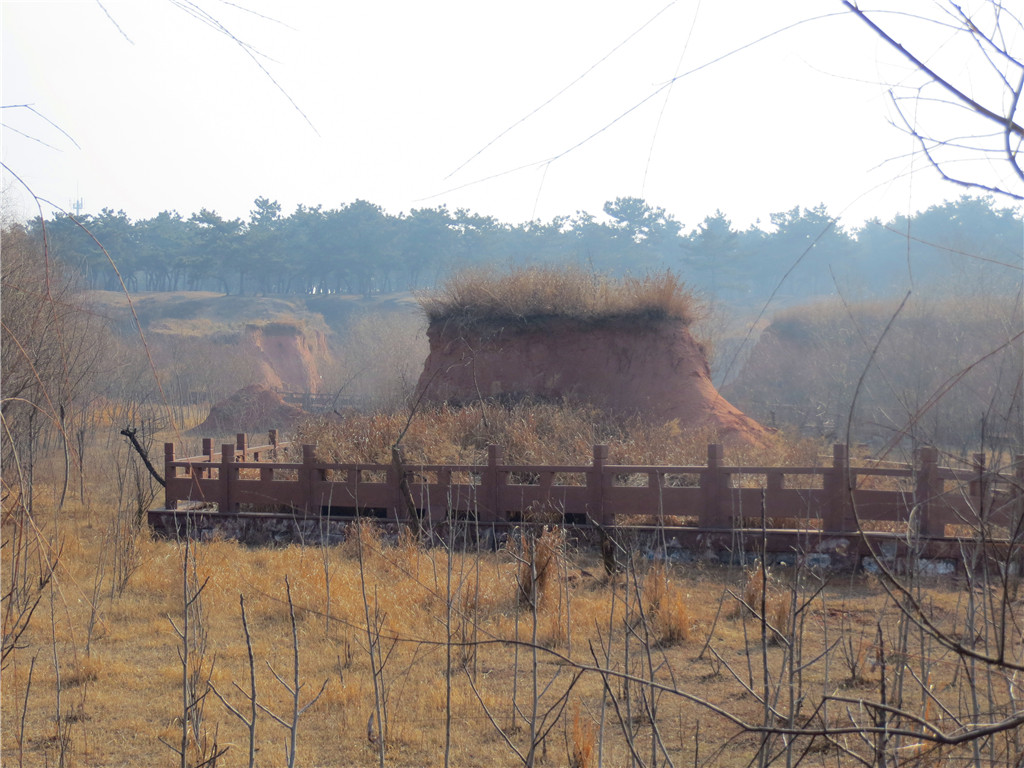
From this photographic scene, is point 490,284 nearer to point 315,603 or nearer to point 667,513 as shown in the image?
point 667,513

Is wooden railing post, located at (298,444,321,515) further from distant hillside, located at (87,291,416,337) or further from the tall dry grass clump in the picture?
distant hillside, located at (87,291,416,337)

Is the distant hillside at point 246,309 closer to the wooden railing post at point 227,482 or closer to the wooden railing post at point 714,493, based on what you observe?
the wooden railing post at point 227,482

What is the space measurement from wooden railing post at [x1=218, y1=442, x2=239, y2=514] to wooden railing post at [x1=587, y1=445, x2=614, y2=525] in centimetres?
474

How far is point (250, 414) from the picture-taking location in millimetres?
36469

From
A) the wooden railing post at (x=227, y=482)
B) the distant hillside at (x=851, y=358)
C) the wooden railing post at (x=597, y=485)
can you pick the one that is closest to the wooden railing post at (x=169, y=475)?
the wooden railing post at (x=227, y=482)

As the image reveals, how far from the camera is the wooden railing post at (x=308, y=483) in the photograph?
10484 millimetres

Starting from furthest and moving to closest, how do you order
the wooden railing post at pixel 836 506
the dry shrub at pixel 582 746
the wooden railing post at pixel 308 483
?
the wooden railing post at pixel 308 483 → the wooden railing post at pixel 836 506 → the dry shrub at pixel 582 746

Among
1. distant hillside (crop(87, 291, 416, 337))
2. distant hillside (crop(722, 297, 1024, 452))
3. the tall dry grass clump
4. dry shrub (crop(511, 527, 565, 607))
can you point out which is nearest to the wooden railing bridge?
dry shrub (crop(511, 527, 565, 607))

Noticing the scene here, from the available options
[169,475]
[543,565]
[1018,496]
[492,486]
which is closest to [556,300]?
[492,486]

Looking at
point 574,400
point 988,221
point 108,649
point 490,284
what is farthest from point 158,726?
point 988,221

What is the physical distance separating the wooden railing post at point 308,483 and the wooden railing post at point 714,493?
490 centimetres

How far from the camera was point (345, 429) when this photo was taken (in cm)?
1470

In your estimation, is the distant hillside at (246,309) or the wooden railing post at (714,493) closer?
the wooden railing post at (714,493)

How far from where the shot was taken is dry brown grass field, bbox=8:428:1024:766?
4.09 meters
